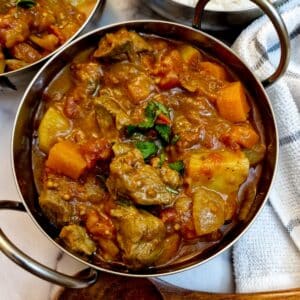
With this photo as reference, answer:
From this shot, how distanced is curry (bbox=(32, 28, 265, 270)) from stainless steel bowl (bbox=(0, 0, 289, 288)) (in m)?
0.03

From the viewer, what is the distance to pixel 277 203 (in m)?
2.25

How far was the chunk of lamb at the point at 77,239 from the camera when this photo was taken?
1.89 meters

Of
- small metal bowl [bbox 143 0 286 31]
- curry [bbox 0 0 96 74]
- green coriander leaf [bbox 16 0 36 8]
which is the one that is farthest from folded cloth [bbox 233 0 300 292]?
green coriander leaf [bbox 16 0 36 8]

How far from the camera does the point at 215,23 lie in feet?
7.46

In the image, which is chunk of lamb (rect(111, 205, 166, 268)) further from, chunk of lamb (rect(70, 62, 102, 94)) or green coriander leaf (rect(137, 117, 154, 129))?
chunk of lamb (rect(70, 62, 102, 94))

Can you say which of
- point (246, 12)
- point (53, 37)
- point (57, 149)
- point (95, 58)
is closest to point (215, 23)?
point (246, 12)

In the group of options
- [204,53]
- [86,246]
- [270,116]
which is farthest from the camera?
[204,53]

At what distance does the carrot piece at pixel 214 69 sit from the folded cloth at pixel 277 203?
5.1 inches

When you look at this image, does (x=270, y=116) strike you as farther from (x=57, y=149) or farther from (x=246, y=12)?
(x=57, y=149)

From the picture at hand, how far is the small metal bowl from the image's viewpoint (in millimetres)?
2217

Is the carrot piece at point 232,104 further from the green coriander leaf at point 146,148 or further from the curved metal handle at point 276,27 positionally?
the green coriander leaf at point 146,148

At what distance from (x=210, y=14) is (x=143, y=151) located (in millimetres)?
679

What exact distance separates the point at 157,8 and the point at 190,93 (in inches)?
18.7

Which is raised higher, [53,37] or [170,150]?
[53,37]
